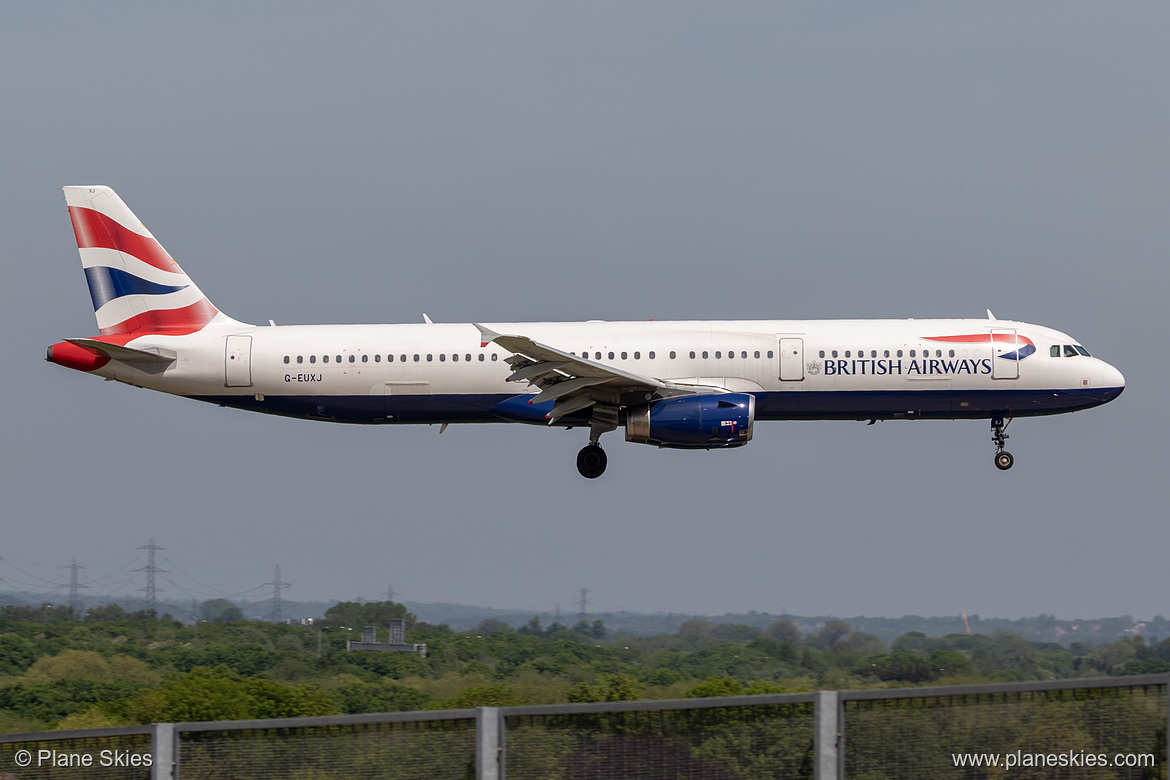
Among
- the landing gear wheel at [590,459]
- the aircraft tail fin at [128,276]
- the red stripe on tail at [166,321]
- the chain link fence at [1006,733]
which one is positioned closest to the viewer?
the chain link fence at [1006,733]

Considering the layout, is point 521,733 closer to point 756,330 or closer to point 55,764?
point 55,764

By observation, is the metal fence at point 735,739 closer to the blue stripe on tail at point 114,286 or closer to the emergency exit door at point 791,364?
the emergency exit door at point 791,364

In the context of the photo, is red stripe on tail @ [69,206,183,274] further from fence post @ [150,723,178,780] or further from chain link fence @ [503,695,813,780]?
chain link fence @ [503,695,813,780]

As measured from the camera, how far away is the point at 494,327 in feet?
109

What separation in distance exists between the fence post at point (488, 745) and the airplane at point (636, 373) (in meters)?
20.1

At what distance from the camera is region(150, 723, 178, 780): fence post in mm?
10555

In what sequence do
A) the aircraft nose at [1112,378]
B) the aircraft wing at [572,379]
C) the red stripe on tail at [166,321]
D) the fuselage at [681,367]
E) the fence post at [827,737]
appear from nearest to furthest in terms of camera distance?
the fence post at [827,737] → the aircraft wing at [572,379] → the fuselage at [681,367] → the aircraft nose at [1112,378] → the red stripe on tail at [166,321]

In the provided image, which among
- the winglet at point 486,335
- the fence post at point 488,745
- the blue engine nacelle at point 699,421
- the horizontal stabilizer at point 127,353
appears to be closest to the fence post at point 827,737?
the fence post at point 488,745

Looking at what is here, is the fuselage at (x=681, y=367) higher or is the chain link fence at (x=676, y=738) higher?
the fuselage at (x=681, y=367)

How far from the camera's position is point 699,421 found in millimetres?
30234

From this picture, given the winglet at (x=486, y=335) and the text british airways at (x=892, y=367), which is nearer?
the winglet at (x=486, y=335)

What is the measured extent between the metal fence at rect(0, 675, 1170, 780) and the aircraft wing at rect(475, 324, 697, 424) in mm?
18753

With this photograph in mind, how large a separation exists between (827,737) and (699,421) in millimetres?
20626

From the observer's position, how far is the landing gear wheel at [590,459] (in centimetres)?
3366
